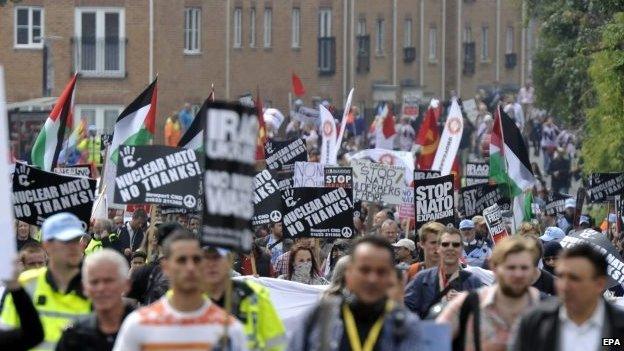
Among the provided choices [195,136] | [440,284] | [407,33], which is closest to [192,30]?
[407,33]

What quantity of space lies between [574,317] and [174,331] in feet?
5.27

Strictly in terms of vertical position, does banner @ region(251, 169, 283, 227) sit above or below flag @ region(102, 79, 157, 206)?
below

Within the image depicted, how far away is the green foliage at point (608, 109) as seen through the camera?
23.2 metres

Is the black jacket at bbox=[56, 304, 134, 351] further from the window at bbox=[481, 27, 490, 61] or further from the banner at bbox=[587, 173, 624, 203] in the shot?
the window at bbox=[481, 27, 490, 61]

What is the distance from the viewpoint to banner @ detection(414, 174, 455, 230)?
2025 centimetres

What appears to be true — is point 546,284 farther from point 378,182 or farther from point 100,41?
point 100,41

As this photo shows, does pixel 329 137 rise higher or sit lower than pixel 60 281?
higher

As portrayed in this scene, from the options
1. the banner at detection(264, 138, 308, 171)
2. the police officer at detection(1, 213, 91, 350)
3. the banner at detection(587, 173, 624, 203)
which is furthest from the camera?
the banner at detection(264, 138, 308, 171)

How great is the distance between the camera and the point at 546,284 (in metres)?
13.0

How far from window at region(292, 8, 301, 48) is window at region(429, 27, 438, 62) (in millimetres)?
8373

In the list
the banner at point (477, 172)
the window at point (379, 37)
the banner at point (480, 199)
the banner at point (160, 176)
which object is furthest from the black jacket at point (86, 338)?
the window at point (379, 37)

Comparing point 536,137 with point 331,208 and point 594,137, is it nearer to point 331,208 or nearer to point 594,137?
point 594,137

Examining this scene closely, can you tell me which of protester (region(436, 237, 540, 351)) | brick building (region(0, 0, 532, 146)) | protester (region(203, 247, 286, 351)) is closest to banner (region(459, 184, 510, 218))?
protester (region(203, 247, 286, 351))

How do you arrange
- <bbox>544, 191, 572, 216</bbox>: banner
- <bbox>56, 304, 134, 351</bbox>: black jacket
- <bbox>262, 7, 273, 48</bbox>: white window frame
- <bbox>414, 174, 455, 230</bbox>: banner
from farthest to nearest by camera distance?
<bbox>262, 7, 273, 48</bbox>: white window frame < <bbox>544, 191, 572, 216</bbox>: banner < <bbox>414, 174, 455, 230</bbox>: banner < <bbox>56, 304, 134, 351</bbox>: black jacket
